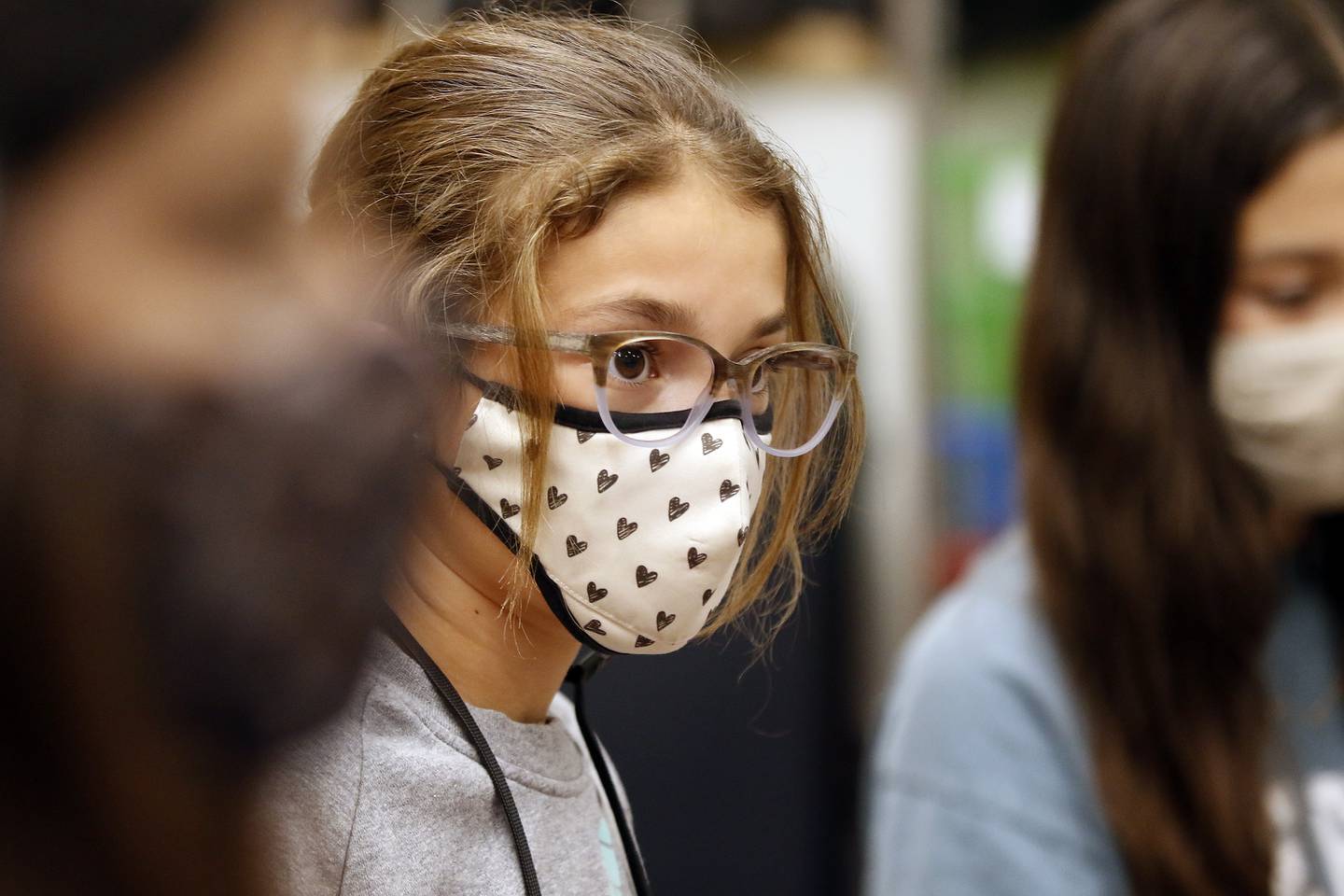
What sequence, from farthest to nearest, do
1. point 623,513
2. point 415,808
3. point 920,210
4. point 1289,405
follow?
point 920,210 → point 1289,405 → point 623,513 → point 415,808

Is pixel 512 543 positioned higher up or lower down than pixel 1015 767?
higher up

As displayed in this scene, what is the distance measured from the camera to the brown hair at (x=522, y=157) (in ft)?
1.91

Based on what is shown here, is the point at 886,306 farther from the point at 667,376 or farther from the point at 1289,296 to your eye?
the point at 667,376

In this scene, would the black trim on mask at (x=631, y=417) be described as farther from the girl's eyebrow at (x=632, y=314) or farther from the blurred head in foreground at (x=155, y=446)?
the blurred head in foreground at (x=155, y=446)

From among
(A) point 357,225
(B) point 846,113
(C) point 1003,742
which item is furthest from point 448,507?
(B) point 846,113

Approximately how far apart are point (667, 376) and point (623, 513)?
8 cm

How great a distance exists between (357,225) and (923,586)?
317 cm

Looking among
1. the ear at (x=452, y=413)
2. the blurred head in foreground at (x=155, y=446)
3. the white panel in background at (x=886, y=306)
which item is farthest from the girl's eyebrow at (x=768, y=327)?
the white panel in background at (x=886, y=306)

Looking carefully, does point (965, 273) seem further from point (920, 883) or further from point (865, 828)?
point (920, 883)

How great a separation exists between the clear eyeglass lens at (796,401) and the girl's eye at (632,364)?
7 cm

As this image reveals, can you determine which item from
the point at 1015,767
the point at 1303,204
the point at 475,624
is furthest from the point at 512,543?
the point at 1303,204

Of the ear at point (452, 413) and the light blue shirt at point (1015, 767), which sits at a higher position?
the ear at point (452, 413)

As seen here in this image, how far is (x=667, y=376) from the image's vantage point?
612mm

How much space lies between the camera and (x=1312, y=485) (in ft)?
4.62
